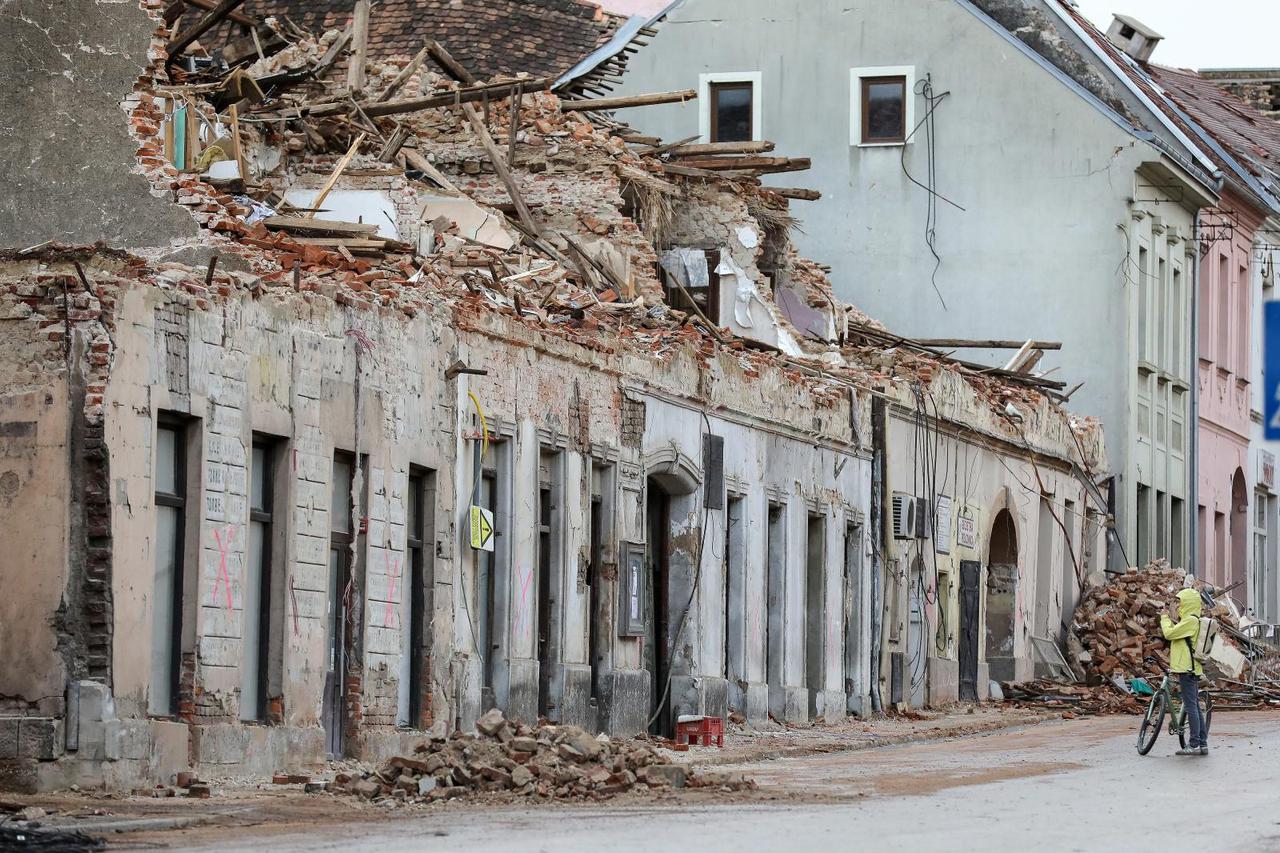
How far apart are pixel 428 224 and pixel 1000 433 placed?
13803 millimetres

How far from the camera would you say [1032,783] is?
2109 centimetres

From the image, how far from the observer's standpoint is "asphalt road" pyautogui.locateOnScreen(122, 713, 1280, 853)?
49.1 ft

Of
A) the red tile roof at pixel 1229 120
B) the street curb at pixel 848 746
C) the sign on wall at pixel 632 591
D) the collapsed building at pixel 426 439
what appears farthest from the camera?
the red tile roof at pixel 1229 120

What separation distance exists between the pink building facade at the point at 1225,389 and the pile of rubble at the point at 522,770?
30973mm

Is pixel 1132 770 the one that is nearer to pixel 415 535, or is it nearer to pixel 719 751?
pixel 719 751

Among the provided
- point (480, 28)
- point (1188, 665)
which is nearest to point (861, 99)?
point (480, 28)

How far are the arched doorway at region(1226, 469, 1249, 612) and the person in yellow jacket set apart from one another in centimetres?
2867

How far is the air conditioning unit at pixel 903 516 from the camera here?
36281mm

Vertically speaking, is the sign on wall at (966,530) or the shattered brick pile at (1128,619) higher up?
the sign on wall at (966,530)

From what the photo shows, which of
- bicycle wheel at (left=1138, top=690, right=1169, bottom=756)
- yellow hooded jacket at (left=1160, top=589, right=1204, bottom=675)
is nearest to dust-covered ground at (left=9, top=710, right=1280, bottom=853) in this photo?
bicycle wheel at (left=1138, top=690, right=1169, bottom=756)

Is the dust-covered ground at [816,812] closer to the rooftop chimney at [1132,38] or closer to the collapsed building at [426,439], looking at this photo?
the collapsed building at [426,439]

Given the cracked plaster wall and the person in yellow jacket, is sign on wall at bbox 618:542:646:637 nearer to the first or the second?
the person in yellow jacket

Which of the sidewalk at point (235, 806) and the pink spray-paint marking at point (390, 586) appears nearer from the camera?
the sidewalk at point (235, 806)

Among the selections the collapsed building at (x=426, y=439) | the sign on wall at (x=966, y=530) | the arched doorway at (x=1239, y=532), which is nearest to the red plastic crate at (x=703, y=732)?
the collapsed building at (x=426, y=439)
